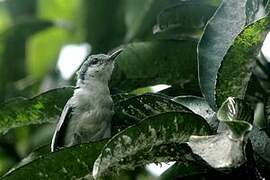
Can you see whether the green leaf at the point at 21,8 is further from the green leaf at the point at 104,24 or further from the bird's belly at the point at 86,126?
the bird's belly at the point at 86,126

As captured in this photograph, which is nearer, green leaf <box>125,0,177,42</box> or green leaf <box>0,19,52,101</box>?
green leaf <box>125,0,177,42</box>

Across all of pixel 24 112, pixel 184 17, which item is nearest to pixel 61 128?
pixel 24 112

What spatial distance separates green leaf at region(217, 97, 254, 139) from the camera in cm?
141

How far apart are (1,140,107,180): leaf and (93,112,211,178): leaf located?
0.09 meters

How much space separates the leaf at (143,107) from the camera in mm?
1832

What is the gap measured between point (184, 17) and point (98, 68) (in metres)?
0.50

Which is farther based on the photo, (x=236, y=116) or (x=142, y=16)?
(x=142, y=16)

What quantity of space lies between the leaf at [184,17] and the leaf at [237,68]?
→ 0.59m

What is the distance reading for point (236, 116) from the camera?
159 centimetres

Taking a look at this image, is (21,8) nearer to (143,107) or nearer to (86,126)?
(86,126)

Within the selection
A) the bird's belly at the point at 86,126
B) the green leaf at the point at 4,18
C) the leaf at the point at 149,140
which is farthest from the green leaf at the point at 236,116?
the green leaf at the point at 4,18

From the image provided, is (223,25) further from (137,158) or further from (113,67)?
(113,67)

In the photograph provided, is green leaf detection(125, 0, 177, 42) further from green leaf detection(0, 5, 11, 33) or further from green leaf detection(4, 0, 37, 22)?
green leaf detection(0, 5, 11, 33)

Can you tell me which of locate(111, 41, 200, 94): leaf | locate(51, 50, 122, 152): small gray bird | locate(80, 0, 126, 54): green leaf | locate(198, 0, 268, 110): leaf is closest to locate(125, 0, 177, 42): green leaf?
locate(80, 0, 126, 54): green leaf
